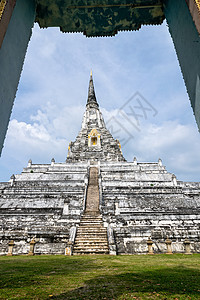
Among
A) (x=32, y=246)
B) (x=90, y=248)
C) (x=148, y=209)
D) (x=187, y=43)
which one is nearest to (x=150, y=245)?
(x=90, y=248)

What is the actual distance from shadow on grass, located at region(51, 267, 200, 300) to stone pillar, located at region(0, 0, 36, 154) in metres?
2.76

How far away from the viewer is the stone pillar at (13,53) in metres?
3.52

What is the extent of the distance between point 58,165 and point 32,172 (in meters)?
3.24

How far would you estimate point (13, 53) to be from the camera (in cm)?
388

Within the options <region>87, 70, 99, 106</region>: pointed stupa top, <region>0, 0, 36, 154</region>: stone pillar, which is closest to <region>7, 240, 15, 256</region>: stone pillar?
<region>0, 0, 36, 154</region>: stone pillar

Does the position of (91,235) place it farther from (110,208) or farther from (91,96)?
(91,96)

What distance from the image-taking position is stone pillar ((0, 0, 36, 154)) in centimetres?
352

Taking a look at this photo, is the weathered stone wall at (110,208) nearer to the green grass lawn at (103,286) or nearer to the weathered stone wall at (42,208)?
the weathered stone wall at (42,208)

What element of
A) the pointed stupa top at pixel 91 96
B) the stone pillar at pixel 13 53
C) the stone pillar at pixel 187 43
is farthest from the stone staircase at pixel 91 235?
the pointed stupa top at pixel 91 96

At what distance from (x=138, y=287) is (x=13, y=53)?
15.7ft

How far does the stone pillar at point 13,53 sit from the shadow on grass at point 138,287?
2.76m

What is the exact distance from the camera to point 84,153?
103 feet

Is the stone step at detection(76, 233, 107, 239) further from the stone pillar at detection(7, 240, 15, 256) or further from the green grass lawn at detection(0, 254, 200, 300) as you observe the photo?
the green grass lawn at detection(0, 254, 200, 300)

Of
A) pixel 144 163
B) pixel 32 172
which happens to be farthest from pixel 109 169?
pixel 32 172
